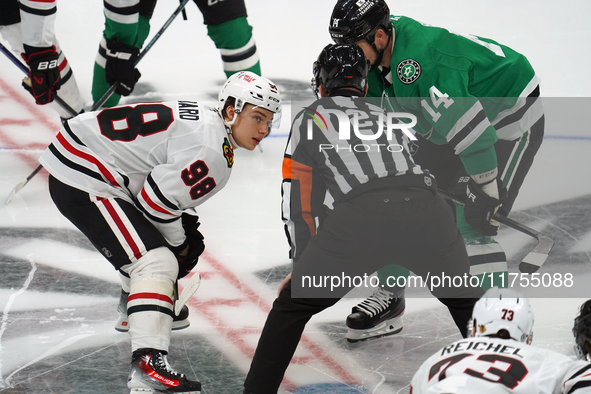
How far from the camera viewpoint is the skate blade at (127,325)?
9.09 feet

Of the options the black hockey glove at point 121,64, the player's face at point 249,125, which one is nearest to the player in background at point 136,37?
the black hockey glove at point 121,64

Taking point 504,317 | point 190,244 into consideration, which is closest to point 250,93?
point 190,244

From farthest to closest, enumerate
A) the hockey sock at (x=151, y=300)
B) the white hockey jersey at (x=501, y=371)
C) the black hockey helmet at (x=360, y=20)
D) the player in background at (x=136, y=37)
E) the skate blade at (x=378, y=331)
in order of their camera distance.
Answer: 1. the player in background at (x=136, y=37)
2. the skate blade at (x=378, y=331)
3. the black hockey helmet at (x=360, y=20)
4. the hockey sock at (x=151, y=300)
5. the white hockey jersey at (x=501, y=371)

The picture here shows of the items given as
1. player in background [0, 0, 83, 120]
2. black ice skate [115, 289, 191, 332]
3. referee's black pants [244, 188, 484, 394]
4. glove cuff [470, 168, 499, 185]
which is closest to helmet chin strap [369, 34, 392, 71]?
glove cuff [470, 168, 499, 185]

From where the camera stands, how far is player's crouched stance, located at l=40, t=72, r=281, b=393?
230cm

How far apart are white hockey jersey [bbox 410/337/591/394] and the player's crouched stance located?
97 cm

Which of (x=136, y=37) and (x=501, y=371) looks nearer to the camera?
(x=501, y=371)

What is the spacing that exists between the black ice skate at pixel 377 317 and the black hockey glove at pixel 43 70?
1.91 metres

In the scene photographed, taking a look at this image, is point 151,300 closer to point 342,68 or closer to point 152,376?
point 152,376

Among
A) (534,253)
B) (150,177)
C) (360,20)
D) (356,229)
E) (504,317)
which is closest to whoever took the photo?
(504,317)

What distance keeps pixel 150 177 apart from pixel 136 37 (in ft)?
6.29

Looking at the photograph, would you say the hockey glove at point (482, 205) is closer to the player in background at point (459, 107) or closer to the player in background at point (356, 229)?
the player in background at point (459, 107)

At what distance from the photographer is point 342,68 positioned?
2.33m

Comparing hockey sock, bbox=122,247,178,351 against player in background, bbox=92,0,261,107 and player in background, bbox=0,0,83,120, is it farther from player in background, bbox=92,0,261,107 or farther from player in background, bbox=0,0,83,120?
player in background, bbox=92,0,261,107
